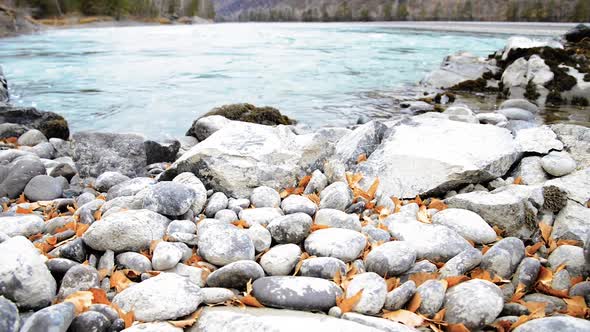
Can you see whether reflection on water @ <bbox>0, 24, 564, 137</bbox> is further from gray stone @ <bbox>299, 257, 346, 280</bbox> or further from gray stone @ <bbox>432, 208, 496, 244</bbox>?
gray stone @ <bbox>299, 257, 346, 280</bbox>

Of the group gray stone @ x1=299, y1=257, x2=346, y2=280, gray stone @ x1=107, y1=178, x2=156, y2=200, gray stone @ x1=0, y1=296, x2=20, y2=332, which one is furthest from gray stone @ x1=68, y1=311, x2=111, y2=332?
gray stone @ x1=107, y1=178, x2=156, y2=200

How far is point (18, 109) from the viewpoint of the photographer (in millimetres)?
7703

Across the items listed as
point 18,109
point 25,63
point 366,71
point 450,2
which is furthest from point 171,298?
point 450,2

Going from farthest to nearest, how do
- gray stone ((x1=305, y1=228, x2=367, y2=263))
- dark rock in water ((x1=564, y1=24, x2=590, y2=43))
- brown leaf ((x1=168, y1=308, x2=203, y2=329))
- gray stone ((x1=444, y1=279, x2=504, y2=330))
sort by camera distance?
dark rock in water ((x1=564, y1=24, x2=590, y2=43)) < gray stone ((x1=305, y1=228, x2=367, y2=263)) < gray stone ((x1=444, y1=279, x2=504, y2=330)) < brown leaf ((x1=168, y1=308, x2=203, y2=329))

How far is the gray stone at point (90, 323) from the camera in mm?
2172

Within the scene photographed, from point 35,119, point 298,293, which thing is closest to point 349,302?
point 298,293

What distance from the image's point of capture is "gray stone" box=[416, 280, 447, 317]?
8.10 feet

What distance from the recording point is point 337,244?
2949 millimetres

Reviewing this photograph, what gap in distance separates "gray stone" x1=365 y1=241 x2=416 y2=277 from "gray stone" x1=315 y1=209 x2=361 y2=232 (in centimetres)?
45

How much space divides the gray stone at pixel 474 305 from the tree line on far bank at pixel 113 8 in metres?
73.0

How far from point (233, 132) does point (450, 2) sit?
342 feet

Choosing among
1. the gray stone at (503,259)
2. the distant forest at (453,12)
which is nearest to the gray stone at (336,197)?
the gray stone at (503,259)

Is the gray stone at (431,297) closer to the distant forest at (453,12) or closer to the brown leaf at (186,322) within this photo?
the brown leaf at (186,322)

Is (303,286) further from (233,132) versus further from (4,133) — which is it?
(4,133)
